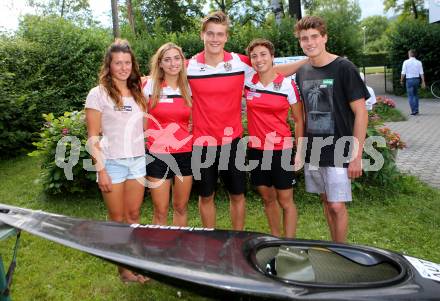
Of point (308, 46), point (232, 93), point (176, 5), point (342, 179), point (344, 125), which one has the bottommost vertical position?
point (342, 179)

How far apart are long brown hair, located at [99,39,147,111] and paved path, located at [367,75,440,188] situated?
202 inches

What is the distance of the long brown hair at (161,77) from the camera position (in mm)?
3678

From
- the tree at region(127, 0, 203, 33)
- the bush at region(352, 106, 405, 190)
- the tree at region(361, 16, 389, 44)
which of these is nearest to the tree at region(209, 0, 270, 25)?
the tree at region(127, 0, 203, 33)

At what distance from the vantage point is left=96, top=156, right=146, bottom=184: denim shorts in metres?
3.53

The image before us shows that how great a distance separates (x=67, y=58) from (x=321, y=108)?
9.52m

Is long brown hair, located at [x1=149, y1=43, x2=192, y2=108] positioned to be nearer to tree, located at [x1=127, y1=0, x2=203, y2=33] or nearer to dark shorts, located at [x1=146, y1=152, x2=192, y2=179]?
dark shorts, located at [x1=146, y1=152, x2=192, y2=179]

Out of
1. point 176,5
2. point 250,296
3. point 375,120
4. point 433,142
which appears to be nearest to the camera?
point 250,296

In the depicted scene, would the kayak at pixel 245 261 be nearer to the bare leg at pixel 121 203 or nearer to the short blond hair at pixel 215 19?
the bare leg at pixel 121 203

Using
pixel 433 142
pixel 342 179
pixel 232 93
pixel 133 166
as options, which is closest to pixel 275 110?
pixel 232 93

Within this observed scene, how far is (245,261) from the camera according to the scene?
2.50m

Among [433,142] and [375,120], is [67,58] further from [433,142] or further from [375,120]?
[433,142]

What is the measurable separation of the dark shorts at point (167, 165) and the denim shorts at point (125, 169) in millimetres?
100

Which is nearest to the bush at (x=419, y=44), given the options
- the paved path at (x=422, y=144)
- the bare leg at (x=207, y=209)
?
the paved path at (x=422, y=144)

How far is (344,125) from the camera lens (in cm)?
356
